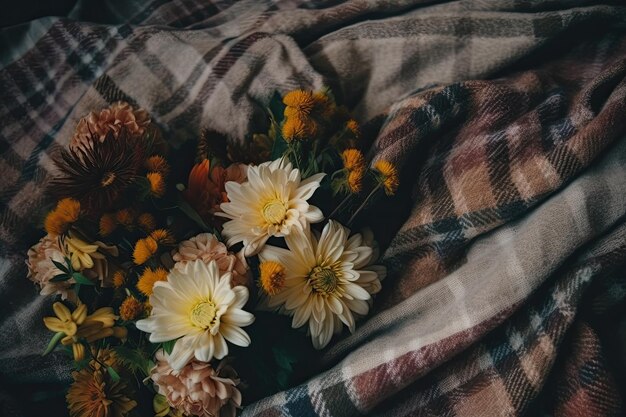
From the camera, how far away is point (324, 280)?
0.58 meters

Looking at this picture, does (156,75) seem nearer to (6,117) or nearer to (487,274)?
(6,117)

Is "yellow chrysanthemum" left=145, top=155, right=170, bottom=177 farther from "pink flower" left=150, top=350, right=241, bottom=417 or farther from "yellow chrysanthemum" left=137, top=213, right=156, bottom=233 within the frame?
"pink flower" left=150, top=350, right=241, bottom=417

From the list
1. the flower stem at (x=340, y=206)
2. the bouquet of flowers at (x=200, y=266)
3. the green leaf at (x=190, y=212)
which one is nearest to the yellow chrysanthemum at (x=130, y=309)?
the bouquet of flowers at (x=200, y=266)

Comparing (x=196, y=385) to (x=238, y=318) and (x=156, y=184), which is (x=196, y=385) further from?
(x=156, y=184)

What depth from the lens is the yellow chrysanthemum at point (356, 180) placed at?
58cm

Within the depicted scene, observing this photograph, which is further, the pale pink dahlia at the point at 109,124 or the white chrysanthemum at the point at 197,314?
the pale pink dahlia at the point at 109,124

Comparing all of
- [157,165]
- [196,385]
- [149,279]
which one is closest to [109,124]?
[157,165]

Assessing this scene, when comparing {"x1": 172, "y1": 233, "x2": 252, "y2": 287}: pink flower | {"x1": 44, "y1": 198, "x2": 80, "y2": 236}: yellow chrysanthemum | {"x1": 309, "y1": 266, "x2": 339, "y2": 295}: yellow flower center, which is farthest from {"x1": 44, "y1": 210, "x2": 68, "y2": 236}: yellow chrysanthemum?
{"x1": 309, "y1": 266, "x2": 339, "y2": 295}: yellow flower center

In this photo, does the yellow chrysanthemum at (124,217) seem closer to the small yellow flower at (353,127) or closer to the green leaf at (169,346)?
the green leaf at (169,346)

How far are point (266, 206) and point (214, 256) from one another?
0.23ft

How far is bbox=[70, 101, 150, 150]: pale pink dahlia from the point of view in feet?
2.07

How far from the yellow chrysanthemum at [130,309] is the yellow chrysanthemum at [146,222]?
72 mm

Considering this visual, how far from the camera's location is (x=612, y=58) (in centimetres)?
73

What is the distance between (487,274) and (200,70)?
45 cm
